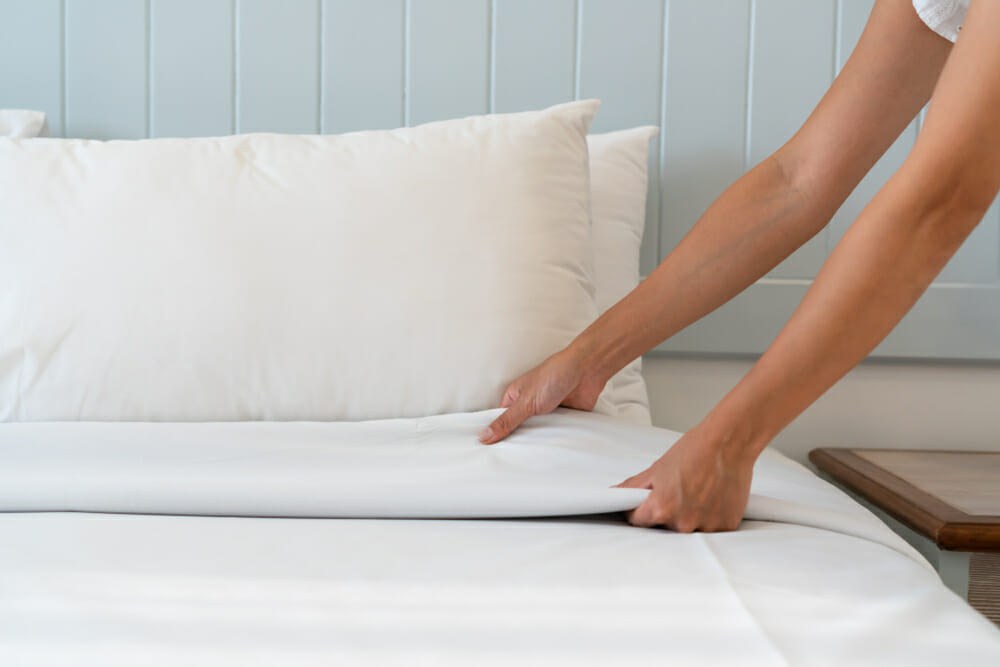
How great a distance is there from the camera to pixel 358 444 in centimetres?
84

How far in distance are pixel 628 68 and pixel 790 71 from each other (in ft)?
0.96

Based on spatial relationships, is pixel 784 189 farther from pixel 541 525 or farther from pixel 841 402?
pixel 841 402

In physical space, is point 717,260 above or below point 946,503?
above

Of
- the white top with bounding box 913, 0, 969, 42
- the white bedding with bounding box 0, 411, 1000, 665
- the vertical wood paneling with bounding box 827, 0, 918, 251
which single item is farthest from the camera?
the vertical wood paneling with bounding box 827, 0, 918, 251

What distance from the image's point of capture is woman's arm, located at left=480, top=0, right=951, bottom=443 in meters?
0.90

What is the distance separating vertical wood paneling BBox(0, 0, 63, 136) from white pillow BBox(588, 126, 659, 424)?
3.26 feet

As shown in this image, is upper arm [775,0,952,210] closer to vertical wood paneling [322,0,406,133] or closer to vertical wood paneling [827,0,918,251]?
vertical wood paneling [827,0,918,251]

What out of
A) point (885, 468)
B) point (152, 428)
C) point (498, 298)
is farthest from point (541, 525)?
point (885, 468)

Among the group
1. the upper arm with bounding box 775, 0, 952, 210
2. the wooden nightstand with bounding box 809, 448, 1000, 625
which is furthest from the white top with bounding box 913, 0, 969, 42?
the wooden nightstand with bounding box 809, 448, 1000, 625

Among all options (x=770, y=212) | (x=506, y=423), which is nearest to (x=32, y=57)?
(x=506, y=423)

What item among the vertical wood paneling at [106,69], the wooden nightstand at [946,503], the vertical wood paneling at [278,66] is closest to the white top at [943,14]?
the wooden nightstand at [946,503]

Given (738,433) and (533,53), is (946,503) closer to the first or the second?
(738,433)

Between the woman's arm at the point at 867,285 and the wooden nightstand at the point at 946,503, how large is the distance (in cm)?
41

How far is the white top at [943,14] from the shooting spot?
814 mm
